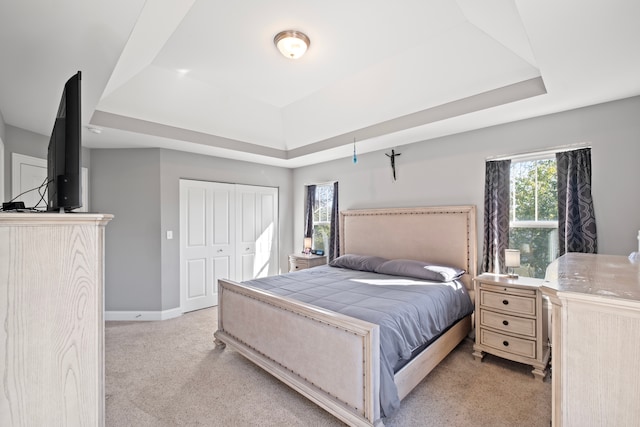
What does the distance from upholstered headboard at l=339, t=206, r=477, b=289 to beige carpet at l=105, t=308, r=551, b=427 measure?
98 centimetres

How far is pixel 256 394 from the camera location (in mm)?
2334

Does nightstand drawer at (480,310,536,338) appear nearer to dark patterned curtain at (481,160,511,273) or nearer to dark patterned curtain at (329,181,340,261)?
dark patterned curtain at (481,160,511,273)

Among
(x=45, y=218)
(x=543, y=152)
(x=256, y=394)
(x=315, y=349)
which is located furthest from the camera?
(x=543, y=152)

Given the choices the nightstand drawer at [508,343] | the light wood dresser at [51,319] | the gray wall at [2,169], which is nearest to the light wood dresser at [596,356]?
the light wood dresser at [51,319]

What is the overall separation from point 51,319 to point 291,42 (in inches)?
92.6

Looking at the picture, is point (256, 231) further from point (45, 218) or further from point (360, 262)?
point (45, 218)

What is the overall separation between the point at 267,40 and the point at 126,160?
2.80 metres

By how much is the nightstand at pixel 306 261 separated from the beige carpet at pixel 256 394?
80.7 inches

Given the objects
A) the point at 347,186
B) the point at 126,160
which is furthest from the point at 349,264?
the point at 126,160

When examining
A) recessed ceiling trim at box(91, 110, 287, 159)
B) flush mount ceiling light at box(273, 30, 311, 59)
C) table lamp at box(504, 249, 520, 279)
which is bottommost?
table lamp at box(504, 249, 520, 279)

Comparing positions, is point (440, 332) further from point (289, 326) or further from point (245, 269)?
point (245, 269)

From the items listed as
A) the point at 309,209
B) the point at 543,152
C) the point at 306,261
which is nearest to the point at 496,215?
the point at 543,152

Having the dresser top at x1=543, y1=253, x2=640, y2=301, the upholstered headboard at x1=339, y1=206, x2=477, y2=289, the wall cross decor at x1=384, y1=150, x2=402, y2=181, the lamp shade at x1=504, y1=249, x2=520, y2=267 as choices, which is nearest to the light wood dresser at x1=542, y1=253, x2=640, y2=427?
the dresser top at x1=543, y1=253, x2=640, y2=301

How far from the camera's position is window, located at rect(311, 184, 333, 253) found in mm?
5262
